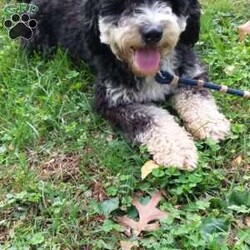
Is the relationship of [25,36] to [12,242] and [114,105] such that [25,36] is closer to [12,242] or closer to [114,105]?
[114,105]

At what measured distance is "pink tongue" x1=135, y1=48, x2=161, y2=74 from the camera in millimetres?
3480

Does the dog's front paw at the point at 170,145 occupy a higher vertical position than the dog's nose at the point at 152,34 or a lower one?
lower

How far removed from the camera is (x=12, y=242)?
307cm

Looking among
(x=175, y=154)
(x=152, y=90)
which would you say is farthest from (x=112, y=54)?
(x=175, y=154)

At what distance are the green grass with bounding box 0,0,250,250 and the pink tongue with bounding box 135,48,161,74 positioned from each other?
17.6 inches

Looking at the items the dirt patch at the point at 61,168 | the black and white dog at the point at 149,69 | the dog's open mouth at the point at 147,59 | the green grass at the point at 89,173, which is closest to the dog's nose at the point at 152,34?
the black and white dog at the point at 149,69

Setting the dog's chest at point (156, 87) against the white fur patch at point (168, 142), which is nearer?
the white fur patch at point (168, 142)

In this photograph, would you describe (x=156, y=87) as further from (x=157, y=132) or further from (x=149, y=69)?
(x=157, y=132)

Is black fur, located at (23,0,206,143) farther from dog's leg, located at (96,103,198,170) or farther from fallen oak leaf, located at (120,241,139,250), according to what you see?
fallen oak leaf, located at (120,241,139,250)

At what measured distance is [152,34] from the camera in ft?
10.8

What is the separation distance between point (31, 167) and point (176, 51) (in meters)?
1.11

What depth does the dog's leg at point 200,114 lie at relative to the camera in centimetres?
350

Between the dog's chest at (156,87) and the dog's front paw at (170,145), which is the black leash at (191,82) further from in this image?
the dog's front paw at (170,145)

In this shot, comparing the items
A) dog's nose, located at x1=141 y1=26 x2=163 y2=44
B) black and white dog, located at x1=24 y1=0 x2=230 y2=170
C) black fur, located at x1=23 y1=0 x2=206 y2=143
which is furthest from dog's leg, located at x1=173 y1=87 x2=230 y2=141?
dog's nose, located at x1=141 y1=26 x2=163 y2=44
